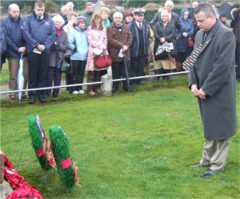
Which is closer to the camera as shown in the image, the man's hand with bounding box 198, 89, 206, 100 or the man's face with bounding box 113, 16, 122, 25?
the man's hand with bounding box 198, 89, 206, 100

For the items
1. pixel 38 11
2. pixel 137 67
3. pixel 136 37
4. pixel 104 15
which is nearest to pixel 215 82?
pixel 38 11

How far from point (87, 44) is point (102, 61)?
0.52 m

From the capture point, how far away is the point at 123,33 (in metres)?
12.9

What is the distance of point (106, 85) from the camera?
1266 cm

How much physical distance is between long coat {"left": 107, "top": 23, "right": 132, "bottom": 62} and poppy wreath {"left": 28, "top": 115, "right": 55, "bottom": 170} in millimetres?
6158

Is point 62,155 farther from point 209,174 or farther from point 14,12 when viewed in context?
point 14,12

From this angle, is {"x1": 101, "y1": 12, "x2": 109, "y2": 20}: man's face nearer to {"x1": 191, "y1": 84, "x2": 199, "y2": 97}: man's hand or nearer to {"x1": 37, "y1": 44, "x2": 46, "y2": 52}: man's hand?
{"x1": 37, "y1": 44, "x2": 46, "y2": 52}: man's hand

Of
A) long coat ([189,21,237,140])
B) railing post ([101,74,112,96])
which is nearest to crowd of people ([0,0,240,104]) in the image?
railing post ([101,74,112,96])

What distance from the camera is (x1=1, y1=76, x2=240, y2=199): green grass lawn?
22.4 ft

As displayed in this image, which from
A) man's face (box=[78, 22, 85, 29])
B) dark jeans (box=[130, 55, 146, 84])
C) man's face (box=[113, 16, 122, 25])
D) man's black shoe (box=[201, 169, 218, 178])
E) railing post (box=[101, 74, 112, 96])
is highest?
man's face (box=[113, 16, 122, 25])

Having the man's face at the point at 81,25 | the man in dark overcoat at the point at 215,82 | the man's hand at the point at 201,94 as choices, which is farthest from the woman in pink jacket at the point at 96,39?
the man's hand at the point at 201,94

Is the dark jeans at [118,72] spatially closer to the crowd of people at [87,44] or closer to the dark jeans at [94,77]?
the crowd of people at [87,44]

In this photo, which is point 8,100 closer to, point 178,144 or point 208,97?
point 178,144

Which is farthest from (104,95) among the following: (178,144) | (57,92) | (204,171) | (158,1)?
(158,1)
